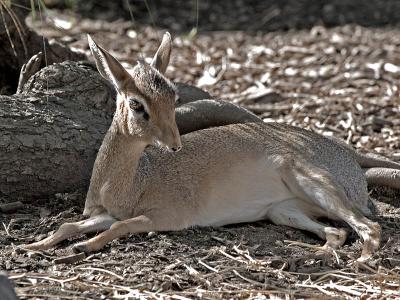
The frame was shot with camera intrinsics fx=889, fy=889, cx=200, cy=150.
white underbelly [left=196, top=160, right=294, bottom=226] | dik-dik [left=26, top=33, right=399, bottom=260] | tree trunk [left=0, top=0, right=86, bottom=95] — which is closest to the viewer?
dik-dik [left=26, top=33, right=399, bottom=260]

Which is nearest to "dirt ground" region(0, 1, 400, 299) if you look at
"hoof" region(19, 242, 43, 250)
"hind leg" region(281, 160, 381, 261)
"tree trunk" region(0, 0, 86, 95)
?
"hoof" region(19, 242, 43, 250)

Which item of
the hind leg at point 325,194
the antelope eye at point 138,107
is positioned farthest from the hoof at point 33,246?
the hind leg at point 325,194

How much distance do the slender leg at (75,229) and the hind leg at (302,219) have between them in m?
1.38

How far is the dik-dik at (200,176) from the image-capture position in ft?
20.8

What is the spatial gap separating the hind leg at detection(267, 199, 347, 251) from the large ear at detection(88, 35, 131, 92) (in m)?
1.75

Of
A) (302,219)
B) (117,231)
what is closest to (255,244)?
(302,219)

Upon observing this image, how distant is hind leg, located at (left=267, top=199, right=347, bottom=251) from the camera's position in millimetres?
6879

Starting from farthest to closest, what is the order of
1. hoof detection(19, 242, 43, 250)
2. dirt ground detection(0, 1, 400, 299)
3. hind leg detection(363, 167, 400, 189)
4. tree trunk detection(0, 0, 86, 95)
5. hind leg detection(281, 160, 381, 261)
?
tree trunk detection(0, 0, 86, 95)
hind leg detection(363, 167, 400, 189)
hind leg detection(281, 160, 381, 261)
hoof detection(19, 242, 43, 250)
dirt ground detection(0, 1, 400, 299)

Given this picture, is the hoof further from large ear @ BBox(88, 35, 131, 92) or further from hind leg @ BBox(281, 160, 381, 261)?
hind leg @ BBox(281, 160, 381, 261)

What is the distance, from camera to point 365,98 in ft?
35.4

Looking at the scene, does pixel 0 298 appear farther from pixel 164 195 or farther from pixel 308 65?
pixel 308 65

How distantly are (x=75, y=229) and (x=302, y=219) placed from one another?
72.9 inches

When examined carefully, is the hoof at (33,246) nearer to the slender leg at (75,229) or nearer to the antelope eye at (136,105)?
the slender leg at (75,229)

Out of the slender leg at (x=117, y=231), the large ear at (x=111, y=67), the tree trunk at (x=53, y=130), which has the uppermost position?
the large ear at (x=111, y=67)
